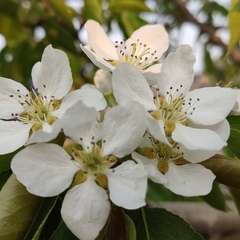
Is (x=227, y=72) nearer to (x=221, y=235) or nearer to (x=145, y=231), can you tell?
(x=221, y=235)

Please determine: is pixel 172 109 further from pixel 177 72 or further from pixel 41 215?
pixel 41 215

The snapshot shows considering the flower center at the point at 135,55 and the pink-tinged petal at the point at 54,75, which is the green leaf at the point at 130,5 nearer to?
the flower center at the point at 135,55

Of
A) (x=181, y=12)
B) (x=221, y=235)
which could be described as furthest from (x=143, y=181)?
(x=181, y=12)

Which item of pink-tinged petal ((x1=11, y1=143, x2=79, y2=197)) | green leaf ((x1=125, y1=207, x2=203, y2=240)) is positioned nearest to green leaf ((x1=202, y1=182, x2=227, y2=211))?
green leaf ((x1=125, y1=207, x2=203, y2=240))

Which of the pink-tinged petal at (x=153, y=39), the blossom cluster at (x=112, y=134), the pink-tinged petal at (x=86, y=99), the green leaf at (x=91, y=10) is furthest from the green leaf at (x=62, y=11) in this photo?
the pink-tinged petal at (x=86, y=99)

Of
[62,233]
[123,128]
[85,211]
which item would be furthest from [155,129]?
[62,233]

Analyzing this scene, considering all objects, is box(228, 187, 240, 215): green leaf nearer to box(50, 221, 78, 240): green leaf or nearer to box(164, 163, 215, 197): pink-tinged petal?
box(164, 163, 215, 197): pink-tinged petal
